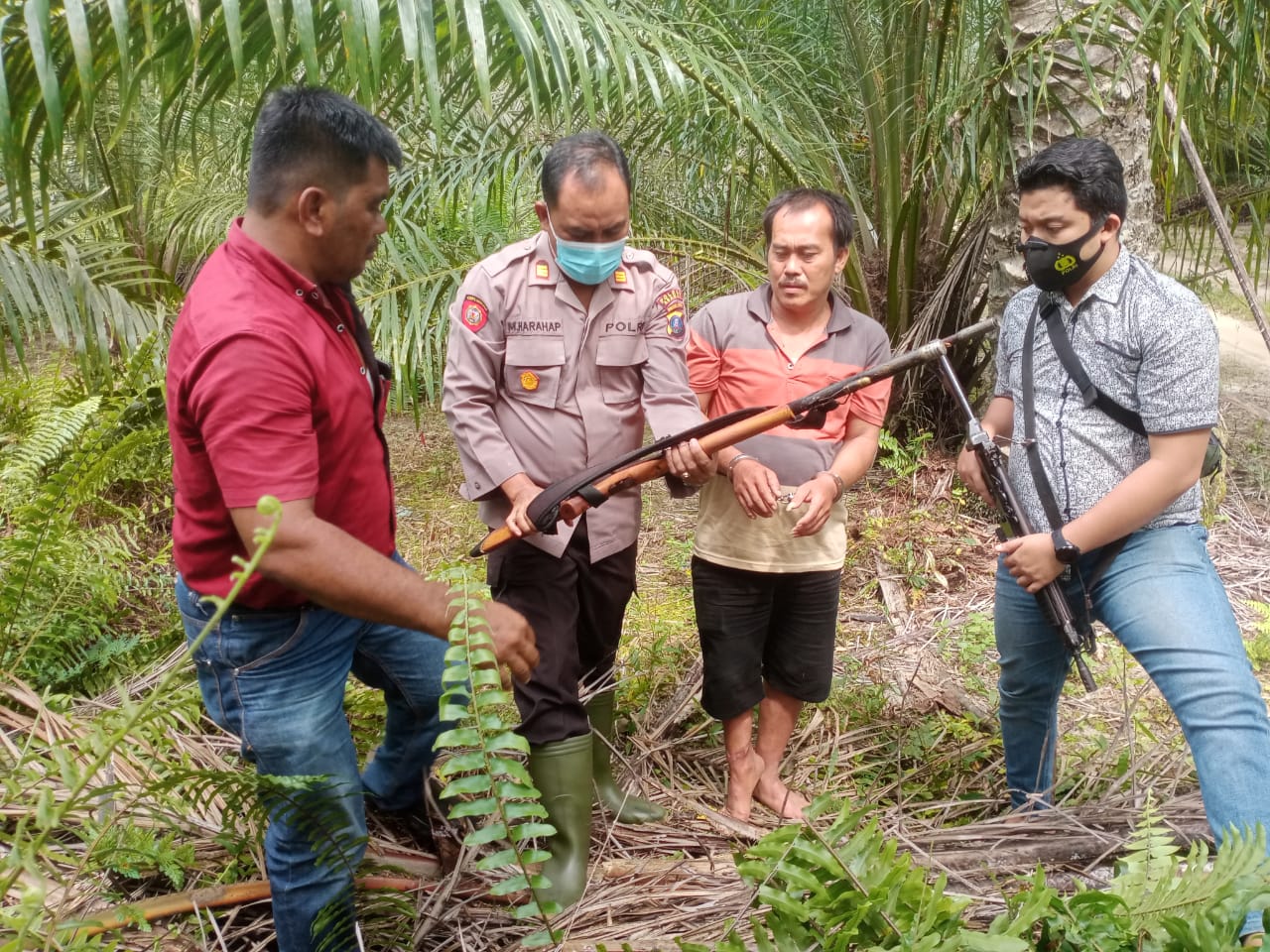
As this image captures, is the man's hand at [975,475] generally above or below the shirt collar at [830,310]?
below

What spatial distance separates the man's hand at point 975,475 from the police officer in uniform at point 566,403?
79 centimetres

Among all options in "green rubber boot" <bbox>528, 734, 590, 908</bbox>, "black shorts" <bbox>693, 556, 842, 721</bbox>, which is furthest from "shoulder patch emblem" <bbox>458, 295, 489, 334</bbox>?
"green rubber boot" <bbox>528, 734, 590, 908</bbox>

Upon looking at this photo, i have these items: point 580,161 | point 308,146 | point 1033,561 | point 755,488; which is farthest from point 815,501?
point 308,146

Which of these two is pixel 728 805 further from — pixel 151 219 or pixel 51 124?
pixel 151 219

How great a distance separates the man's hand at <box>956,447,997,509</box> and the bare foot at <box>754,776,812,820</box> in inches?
42.4

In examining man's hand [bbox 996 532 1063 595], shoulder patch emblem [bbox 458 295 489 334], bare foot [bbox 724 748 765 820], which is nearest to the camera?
man's hand [bbox 996 532 1063 595]

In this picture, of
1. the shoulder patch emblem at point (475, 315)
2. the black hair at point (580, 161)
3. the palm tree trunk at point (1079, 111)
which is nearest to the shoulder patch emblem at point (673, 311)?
the black hair at point (580, 161)

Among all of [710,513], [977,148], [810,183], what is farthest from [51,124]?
[977,148]

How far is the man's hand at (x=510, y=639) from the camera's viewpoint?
1.75m

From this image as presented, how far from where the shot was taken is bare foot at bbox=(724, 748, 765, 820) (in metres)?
2.76

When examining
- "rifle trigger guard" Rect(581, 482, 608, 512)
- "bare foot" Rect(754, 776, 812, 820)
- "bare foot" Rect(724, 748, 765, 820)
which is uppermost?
"rifle trigger guard" Rect(581, 482, 608, 512)

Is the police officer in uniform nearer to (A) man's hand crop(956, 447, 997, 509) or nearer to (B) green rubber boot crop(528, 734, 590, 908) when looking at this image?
(B) green rubber boot crop(528, 734, 590, 908)

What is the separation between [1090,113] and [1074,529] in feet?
9.16

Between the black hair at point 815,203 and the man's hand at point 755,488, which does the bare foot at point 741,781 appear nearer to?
the man's hand at point 755,488
